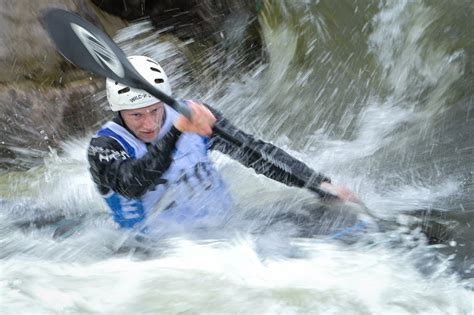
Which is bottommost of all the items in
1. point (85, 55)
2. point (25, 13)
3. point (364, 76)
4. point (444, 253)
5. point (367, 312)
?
point (367, 312)

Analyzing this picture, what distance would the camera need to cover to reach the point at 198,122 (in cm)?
312

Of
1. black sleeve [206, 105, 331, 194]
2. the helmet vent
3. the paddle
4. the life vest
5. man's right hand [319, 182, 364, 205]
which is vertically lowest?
the life vest

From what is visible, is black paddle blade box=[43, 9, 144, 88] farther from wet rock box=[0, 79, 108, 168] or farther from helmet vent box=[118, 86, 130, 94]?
wet rock box=[0, 79, 108, 168]

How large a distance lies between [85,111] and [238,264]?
2997 millimetres

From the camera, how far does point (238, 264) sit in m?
3.34

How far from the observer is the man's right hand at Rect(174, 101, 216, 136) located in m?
3.12

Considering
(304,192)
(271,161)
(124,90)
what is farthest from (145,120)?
(304,192)

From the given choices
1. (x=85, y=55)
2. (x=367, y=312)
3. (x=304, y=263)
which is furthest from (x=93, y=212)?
(x=367, y=312)

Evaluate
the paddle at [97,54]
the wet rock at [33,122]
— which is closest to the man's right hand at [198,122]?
the paddle at [97,54]

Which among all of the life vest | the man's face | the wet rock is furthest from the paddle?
the wet rock

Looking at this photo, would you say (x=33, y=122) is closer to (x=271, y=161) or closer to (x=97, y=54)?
(x=97, y=54)

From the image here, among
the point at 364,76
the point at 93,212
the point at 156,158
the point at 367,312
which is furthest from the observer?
the point at 364,76

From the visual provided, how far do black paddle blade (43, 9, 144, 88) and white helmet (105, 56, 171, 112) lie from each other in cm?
7

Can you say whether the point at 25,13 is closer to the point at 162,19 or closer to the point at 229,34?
the point at 162,19
